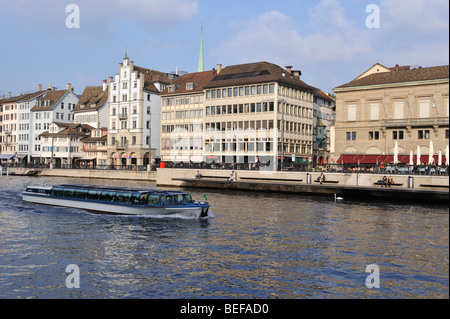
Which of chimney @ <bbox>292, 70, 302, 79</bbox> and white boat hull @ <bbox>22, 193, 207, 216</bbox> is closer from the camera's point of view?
white boat hull @ <bbox>22, 193, 207, 216</bbox>

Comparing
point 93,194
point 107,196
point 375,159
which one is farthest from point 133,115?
point 107,196

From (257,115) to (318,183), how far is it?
2878 centimetres

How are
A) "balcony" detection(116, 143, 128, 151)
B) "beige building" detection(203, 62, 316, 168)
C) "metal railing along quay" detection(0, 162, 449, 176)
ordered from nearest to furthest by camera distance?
"metal railing along quay" detection(0, 162, 449, 176) < "beige building" detection(203, 62, 316, 168) < "balcony" detection(116, 143, 128, 151)

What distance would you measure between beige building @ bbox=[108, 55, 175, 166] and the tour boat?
59.6 m

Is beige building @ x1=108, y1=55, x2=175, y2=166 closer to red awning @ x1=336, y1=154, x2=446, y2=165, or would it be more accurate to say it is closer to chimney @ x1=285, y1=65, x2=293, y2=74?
chimney @ x1=285, y1=65, x2=293, y2=74

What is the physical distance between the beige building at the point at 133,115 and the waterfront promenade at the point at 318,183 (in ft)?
105

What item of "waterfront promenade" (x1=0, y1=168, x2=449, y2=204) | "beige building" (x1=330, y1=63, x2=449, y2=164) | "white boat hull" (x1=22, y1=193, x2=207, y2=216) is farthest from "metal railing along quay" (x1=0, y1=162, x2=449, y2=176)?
"white boat hull" (x1=22, y1=193, x2=207, y2=216)

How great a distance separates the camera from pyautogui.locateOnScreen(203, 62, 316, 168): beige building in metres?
83.0

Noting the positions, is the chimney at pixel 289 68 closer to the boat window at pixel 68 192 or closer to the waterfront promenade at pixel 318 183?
the waterfront promenade at pixel 318 183

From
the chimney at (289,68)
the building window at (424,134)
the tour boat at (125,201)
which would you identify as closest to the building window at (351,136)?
the building window at (424,134)

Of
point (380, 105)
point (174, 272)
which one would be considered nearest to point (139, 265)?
point (174, 272)

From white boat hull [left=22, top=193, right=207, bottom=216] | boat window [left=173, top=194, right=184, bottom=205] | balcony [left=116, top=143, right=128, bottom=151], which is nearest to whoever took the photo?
white boat hull [left=22, top=193, right=207, bottom=216]

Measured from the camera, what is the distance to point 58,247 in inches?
940

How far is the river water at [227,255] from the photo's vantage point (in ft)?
55.1
